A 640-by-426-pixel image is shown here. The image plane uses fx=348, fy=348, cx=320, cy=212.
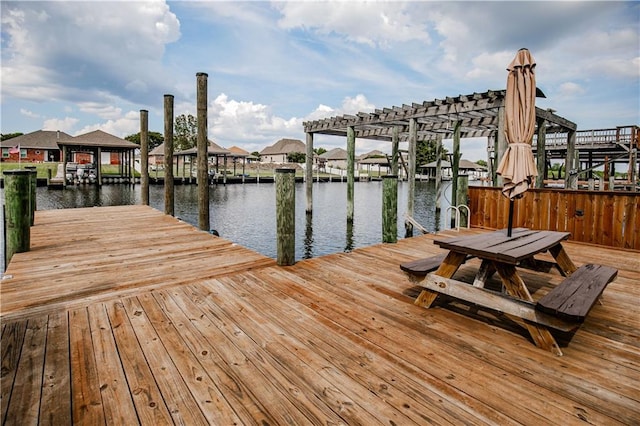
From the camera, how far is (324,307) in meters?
3.32

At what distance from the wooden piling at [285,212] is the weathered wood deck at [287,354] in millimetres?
284

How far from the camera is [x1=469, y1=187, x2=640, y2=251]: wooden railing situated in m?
6.07

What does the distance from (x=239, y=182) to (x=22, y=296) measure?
43.3m

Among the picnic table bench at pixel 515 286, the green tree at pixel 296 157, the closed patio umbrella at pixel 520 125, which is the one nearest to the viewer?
the picnic table bench at pixel 515 286

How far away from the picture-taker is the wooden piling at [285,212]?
4656 mm

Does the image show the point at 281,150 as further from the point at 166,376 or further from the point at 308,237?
the point at 166,376

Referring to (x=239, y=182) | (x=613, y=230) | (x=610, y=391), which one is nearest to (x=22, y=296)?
(x=610, y=391)

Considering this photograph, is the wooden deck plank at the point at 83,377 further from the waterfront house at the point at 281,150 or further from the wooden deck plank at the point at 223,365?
the waterfront house at the point at 281,150

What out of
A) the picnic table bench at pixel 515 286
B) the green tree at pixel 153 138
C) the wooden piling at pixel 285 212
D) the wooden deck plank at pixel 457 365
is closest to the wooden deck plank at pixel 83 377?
the wooden deck plank at pixel 457 365

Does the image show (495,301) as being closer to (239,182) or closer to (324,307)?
(324,307)

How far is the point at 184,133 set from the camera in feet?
216

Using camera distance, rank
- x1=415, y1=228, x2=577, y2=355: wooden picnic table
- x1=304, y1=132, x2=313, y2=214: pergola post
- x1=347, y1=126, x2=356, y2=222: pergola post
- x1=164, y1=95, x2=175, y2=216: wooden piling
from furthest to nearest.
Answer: x1=304, y1=132, x2=313, y2=214: pergola post → x1=347, y1=126, x2=356, y2=222: pergola post → x1=164, y1=95, x2=175, y2=216: wooden piling → x1=415, y1=228, x2=577, y2=355: wooden picnic table

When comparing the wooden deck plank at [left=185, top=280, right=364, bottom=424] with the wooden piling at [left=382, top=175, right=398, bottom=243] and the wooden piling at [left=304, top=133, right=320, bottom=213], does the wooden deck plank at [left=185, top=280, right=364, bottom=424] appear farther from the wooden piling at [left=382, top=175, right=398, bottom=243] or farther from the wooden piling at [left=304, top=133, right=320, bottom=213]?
the wooden piling at [left=304, top=133, right=320, bottom=213]

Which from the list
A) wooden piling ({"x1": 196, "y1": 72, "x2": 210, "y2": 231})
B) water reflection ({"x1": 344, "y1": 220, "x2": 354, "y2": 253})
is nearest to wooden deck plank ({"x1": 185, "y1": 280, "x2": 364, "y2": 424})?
wooden piling ({"x1": 196, "y1": 72, "x2": 210, "y2": 231})
